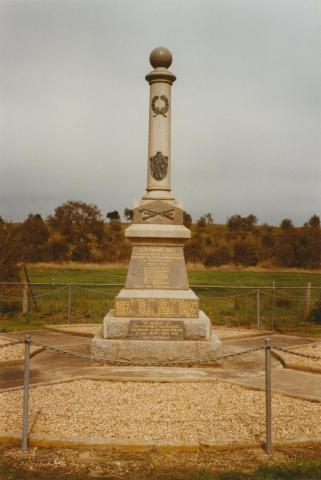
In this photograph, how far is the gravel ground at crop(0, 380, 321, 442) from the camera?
5391 mm

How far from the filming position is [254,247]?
Result: 43938 millimetres

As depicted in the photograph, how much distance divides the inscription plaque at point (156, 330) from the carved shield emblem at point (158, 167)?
288 cm

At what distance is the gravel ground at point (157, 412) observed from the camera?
5.39 meters

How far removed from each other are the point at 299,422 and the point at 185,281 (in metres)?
3.98

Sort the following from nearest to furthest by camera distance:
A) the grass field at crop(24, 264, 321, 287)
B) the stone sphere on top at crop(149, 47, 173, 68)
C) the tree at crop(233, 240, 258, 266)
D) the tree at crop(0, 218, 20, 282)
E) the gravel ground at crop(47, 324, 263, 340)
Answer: the stone sphere on top at crop(149, 47, 173, 68), the gravel ground at crop(47, 324, 263, 340), the tree at crop(0, 218, 20, 282), the grass field at crop(24, 264, 321, 287), the tree at crop(233, 240, 258, 266)

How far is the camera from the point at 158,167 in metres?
9.70

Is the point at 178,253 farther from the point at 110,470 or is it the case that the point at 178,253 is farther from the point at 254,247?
the point at 254,247

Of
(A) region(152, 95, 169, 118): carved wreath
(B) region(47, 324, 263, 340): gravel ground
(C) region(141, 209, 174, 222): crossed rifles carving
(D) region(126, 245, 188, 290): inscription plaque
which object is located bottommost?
(B) region(47, 324, 263, 340): gravel ground

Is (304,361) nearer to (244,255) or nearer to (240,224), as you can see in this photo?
(244,255)

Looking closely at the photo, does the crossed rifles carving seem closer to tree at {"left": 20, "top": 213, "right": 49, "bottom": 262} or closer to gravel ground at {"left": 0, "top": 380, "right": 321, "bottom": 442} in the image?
gravel ground at {"left": 0, "top": 380, "right": 321, "bottom": 442}

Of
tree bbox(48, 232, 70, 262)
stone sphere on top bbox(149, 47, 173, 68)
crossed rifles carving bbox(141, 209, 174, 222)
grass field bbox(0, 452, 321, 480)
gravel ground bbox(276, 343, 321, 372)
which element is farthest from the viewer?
tree bbox(48, 232, 70, 262)

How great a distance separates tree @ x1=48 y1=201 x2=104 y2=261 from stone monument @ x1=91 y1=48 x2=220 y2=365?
37.5m

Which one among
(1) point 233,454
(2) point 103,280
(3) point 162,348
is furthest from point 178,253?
(2) point 103,280

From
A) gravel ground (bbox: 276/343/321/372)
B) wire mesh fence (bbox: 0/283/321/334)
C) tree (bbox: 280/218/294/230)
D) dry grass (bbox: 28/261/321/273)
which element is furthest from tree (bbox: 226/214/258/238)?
gravel ground (bbox: 276/343/321/372)
